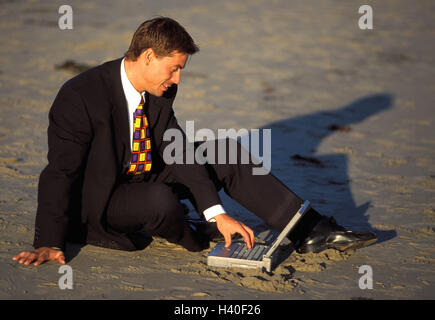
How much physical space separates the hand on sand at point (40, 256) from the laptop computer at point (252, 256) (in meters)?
0.72

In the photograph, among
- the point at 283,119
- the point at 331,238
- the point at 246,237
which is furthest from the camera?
the point at 283,119

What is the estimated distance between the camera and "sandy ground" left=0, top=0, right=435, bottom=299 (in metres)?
2.93

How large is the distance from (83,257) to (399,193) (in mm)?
2322

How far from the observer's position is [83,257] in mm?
3076

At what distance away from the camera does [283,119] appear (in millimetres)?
6043

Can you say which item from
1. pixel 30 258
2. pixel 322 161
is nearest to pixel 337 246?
pixel 30 258

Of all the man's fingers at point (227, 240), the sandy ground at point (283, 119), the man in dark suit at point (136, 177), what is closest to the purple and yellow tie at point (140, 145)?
the man in dark suit at point (136, 177)

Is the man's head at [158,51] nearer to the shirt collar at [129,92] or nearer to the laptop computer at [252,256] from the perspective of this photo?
the shirt collar at [129,92]

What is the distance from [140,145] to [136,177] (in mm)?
178

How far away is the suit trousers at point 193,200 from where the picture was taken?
2.98 m

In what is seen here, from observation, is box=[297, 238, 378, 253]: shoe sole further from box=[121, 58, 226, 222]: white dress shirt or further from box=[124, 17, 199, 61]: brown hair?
box=[124, 17, 199, 61]: brown hair

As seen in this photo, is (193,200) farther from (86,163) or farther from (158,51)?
(158,51)

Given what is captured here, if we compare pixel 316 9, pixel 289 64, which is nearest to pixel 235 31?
pixel 289 64
